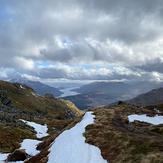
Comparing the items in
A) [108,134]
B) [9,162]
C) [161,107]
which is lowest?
[9,162]

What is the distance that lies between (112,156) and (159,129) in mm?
36758

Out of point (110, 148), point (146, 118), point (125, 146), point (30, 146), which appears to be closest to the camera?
point (125, 146)

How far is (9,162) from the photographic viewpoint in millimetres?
71875

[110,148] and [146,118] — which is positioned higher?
[146,118]

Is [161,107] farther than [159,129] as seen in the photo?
Yes

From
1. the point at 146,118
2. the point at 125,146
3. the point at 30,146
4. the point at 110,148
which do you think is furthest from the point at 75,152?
the point at 146,118

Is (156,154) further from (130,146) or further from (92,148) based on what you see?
(92,148)

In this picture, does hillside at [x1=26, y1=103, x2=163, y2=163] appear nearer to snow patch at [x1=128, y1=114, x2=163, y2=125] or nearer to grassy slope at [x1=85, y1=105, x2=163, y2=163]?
grassy slope at [x1=85, y1=105, x2=163, y2=163]

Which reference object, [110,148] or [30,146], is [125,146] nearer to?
[110,148]

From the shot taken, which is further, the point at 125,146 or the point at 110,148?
the point at 110,148

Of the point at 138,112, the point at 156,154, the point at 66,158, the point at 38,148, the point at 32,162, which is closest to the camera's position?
the point at 156,154

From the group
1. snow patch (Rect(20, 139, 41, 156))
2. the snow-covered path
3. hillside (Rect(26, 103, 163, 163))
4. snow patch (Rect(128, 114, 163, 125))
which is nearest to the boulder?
snow patch (Rect(20, 139, 41, 156))

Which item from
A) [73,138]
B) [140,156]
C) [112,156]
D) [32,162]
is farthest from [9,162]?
[140,156]

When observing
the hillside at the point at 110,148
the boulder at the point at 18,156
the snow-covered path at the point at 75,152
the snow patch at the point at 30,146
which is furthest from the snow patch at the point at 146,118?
the boulder at the point at 18,156
